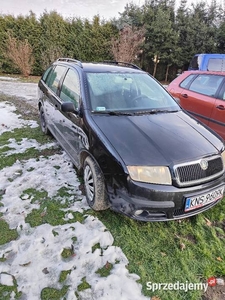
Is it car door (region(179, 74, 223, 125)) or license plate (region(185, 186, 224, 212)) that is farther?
car door (region(179, 74, 223, 125))

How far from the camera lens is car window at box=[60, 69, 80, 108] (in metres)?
3.04

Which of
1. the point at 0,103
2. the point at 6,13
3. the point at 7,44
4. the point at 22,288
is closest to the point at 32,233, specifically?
the point at 22,288

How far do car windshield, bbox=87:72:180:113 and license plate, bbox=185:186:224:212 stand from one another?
1223 millimetres

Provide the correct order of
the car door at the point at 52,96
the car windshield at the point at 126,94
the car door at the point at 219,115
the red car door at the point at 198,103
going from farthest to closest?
1. the red car door at the point at 198,103
2. the car door at the point at 219,115
3. the car door at the point at 52,96
4. the car windshield at the point at 126,94

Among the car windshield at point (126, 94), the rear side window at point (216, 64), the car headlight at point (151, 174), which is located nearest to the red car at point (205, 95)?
the car windshield at point (126, 94)

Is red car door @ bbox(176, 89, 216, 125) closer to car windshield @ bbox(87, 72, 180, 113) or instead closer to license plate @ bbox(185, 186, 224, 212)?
car windshield @ bbox(87, 72, 180, 113)

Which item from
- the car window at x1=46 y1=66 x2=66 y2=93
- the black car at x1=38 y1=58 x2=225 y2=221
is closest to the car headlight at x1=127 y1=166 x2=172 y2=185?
the black car at x1=38 y1=58 x2=225 y2=221

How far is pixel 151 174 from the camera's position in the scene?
81.7 inches

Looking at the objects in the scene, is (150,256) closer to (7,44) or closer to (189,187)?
(189,187)

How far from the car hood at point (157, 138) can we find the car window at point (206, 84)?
1.79 meters

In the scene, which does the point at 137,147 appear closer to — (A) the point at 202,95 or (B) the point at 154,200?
(B) the point at 154,200

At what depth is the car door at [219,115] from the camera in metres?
4.02

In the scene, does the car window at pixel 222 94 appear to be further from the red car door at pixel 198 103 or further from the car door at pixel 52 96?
the car door at pixel 52 96

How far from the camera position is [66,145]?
3461mm
